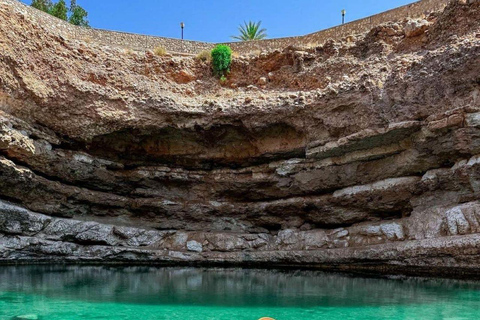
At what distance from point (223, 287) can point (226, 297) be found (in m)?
1.49

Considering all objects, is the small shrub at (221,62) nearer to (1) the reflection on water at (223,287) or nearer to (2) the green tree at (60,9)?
(1) the reflection on water at (223,287)

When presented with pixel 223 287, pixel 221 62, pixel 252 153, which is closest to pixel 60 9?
pixel 221 62

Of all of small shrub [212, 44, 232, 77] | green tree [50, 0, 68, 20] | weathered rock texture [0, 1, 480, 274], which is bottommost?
weathered rock texture [0, 1, 480, 274]

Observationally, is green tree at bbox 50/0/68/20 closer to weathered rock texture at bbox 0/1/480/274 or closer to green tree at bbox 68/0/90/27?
green tree at bbox 68/0/90/27

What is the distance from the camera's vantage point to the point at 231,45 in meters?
22.3

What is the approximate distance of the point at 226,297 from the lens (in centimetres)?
881

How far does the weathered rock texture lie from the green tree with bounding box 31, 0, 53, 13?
20006 mm

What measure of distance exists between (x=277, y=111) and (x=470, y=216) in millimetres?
7112

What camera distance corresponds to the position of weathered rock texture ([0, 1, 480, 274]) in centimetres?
1243

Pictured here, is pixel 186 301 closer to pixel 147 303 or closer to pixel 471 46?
pixel 147 303

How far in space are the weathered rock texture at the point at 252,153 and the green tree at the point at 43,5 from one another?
65.6 feet

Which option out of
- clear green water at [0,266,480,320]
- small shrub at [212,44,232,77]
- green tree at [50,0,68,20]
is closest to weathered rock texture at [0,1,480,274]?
small shrub at [212,44,232,77]

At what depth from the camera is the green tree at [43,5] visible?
32.5 m

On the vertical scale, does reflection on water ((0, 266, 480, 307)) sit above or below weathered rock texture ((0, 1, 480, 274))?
below
